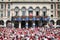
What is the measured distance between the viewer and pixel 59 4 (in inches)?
3514

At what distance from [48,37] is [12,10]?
6079cm

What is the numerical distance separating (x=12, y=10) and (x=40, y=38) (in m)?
60.4

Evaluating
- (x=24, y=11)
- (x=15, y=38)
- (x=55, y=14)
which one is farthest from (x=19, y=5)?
(x=15, y=38)

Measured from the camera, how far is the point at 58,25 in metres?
87.1

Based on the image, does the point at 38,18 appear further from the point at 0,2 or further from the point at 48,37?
the point at 48,37

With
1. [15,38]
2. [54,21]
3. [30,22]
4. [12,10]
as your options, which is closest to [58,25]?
[54,21]

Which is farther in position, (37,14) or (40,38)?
(37,14)

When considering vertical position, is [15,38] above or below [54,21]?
above

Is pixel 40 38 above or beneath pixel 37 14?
above

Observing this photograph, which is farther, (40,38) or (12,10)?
(12,10)

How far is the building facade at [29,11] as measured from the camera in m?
88.1

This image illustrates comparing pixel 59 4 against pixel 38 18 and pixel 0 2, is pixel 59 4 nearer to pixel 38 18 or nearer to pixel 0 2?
pixel 38 18

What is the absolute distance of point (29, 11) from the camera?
8881cm

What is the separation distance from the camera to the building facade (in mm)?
88125
